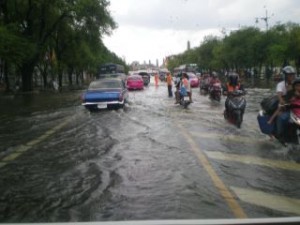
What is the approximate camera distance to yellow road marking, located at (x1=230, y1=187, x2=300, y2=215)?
731 cm

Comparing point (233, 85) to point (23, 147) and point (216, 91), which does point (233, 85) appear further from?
point (216, 91)

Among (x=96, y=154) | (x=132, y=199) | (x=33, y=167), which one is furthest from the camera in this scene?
(x=96, y=154)

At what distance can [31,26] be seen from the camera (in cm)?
5544

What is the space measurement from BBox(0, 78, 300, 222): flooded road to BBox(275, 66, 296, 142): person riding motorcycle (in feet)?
1.61

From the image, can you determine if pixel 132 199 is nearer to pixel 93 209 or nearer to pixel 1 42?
pixel 93 209

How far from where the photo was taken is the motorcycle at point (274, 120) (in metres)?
11.9

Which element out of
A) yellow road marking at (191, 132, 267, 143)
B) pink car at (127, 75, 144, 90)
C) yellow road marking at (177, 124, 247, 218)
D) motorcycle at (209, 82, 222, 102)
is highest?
yellow road marking at (177, 124, 247, 218)

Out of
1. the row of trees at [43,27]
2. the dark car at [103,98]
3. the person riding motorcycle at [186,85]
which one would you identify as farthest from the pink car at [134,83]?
the dark car at [103,98]

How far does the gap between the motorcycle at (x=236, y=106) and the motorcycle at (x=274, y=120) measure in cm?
387

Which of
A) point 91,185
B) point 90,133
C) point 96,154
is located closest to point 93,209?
point 91,185

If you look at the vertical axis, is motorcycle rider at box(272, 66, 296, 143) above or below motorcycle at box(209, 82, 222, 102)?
above

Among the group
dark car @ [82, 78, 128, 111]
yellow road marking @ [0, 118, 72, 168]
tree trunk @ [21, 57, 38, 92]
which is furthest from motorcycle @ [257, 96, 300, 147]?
tree trunk @ [21, 57, 38, 92]

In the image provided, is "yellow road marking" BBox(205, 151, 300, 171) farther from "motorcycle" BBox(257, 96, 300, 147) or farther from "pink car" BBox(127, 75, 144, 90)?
"pink car" BBox(127, 75, 144, 90)

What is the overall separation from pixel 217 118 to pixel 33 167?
11.2 meters
